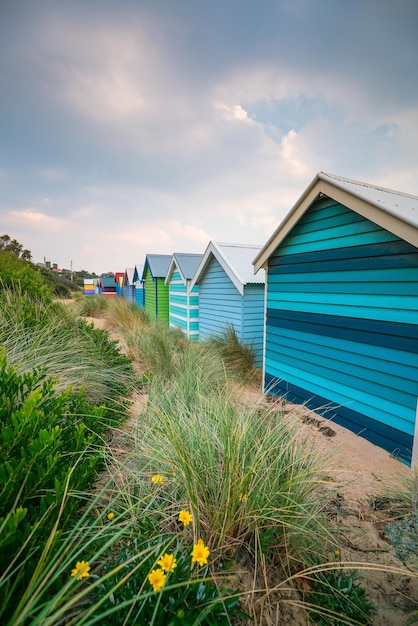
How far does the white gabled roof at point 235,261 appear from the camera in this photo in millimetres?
7392

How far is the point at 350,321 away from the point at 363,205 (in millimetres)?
1675

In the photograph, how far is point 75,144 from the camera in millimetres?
10852

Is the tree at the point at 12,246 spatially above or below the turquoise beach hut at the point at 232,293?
above

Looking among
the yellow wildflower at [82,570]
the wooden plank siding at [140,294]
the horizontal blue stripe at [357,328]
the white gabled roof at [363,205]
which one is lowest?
the yellow wildflower at [82,570]

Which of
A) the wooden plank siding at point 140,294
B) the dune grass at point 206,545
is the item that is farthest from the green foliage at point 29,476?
the wooden plank siding at point 140,294

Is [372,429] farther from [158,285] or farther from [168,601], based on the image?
[158,285]

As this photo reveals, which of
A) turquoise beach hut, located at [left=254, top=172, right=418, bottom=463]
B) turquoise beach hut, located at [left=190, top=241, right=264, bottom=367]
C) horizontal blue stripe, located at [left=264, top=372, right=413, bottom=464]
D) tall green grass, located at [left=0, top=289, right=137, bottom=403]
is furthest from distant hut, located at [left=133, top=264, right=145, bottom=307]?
horizontal blue stripe, located at [left=264, top=372, right=413, bottom=464]

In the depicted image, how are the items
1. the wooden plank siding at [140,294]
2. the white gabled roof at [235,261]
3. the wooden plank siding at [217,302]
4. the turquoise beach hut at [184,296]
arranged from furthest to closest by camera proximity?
the wooden plank siding at [140,294] → the turquoise beach hut at [184,296] → the wooden plank siding at [217,302] → the white gabled roof at [235,261]

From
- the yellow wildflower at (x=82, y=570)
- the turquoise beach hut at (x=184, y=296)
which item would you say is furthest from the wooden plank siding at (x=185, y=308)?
the yellow wildflower at (x=82, y=570)

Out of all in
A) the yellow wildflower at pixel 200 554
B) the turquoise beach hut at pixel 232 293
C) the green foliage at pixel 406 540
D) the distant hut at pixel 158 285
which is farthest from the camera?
the distant hut at pixel 158 285

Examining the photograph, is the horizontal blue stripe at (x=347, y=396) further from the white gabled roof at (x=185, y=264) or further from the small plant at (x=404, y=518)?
the white gabled roof at (x=185, y=264)

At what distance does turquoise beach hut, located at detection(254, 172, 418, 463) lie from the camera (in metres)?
3.26

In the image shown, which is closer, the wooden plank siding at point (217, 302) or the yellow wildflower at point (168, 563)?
the yellow wildflower at point (168, 563)

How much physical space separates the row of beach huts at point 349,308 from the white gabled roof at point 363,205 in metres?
0.02
